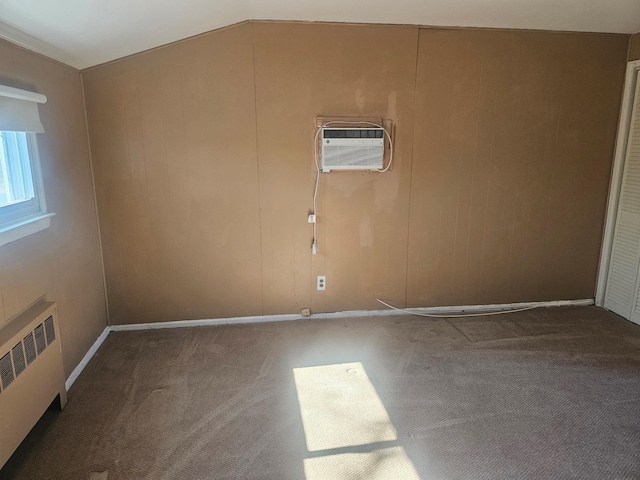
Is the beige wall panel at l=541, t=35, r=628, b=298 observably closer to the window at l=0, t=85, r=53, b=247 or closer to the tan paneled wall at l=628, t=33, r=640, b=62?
the tan paneled wall at l=628, t=33, r=640, b=62

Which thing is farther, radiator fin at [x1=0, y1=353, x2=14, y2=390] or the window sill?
the window sill

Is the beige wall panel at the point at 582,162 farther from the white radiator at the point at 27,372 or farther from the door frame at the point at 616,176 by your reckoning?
the white radiator at the point at 27,372

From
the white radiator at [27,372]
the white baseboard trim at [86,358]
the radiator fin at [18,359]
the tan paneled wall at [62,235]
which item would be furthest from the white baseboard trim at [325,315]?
the radiator fin at [18,359]

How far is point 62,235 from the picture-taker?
253 cm

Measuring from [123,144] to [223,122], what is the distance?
71cm

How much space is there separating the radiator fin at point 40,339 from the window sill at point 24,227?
17.3 inches

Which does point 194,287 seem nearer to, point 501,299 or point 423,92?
point 423,92

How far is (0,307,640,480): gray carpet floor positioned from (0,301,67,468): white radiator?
18 centimetres

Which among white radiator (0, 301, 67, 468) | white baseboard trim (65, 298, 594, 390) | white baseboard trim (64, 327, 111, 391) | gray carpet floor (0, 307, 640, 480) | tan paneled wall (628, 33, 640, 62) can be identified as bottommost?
gray carpet floor (0, 307, 640, 480)

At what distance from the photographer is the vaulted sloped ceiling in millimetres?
2025

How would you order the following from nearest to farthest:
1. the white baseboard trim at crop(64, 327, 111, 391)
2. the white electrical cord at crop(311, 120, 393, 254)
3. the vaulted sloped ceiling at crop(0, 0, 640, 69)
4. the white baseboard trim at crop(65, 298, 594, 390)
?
1. the vaulted sloped ceiling at crop(0, 0, 640, 69)
2. the white baseboard trim at crop(64, 327, 111, 391)
3. the white electrical cord at crop(311, 120, 393, 254)
4. the white baseboard trim at crop(65, 298, 594, 390)

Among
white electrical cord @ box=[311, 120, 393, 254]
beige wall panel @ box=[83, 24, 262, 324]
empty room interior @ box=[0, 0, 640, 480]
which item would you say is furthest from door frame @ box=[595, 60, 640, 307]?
beige wall panel @ box=[83, 24, 262, 324]

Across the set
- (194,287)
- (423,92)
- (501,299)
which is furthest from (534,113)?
(194,287)

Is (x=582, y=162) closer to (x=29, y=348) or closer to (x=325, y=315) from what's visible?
(x=325, y=315)
